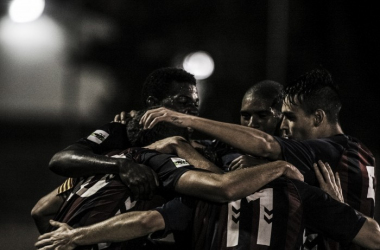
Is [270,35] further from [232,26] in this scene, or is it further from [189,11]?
[189,11]

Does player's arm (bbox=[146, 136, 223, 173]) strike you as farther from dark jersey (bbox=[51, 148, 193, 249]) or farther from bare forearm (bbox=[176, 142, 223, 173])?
dark jersey (bbox=[51, 148, 193, 249])

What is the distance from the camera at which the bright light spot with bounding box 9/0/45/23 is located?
7.26 meters

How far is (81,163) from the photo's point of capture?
2881 mm

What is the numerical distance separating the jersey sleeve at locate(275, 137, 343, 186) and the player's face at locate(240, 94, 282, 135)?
71cm

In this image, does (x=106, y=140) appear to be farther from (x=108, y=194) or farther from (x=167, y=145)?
(x=108, y=194)

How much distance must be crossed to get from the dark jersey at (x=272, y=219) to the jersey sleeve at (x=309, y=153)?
0.34 meters

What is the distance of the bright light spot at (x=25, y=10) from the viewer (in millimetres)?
7262

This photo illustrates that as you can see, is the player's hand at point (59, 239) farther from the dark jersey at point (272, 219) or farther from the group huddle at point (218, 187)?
the dark jersey at point (272, 219)

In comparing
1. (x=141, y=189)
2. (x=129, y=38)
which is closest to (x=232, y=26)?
(x=129, y=38)

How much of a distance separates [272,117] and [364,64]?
171 inches

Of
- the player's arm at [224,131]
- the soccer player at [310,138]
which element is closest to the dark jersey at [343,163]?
the soccer player at [310,138]

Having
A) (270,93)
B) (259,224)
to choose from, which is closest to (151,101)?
(270,93)

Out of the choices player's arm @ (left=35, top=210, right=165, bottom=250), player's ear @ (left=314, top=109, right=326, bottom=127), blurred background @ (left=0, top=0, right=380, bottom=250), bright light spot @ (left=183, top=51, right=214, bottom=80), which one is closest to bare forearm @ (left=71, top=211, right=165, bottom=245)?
player's arm @ (left=35, top=210, right=165, bottom=250)

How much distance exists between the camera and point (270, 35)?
25.7 feet
